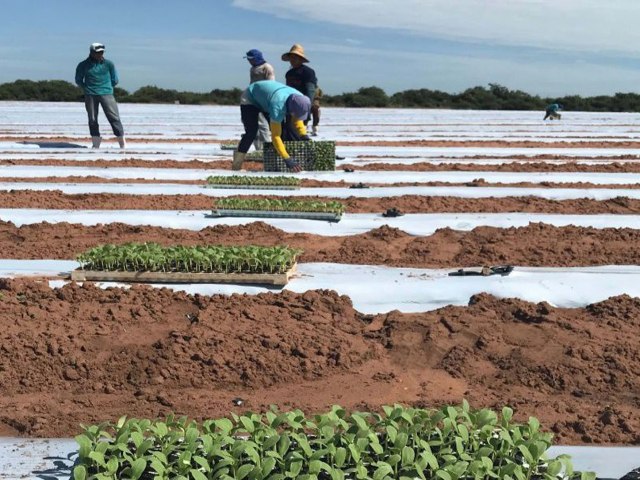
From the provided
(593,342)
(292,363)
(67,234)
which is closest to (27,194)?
(67,234)

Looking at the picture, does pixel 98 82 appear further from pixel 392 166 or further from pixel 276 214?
pixel 276 214

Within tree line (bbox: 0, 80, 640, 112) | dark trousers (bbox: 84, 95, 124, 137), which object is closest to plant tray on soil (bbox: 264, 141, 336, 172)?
dark trousers (bbox: 84, 95, 124, 137)

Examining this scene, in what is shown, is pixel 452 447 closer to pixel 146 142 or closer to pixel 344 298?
pixel 344 298

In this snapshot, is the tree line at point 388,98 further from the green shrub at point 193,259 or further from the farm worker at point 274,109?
the green shrub at point 193,259

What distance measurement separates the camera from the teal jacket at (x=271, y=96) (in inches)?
331

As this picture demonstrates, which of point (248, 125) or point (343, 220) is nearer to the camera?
point (343, 220)

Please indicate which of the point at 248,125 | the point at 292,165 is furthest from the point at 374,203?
the point at 248,125

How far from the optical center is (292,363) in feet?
10.9

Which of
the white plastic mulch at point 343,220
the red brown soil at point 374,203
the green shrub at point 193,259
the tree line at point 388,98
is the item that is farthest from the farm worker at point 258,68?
the tree line at point 388,98

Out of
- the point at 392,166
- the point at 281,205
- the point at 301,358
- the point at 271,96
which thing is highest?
the point at 271,96

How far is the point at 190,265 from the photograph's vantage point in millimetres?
4469

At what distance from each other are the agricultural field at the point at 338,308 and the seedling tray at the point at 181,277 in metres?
0.06

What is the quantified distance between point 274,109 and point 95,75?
3.80 metres

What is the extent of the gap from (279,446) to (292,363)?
103 centimetres
